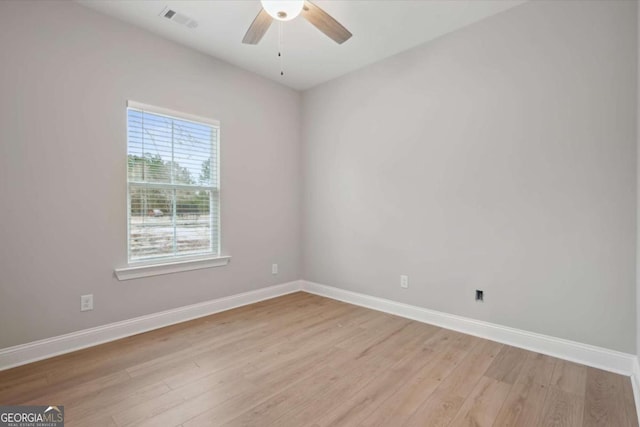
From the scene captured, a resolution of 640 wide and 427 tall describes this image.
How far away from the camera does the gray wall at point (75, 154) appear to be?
228 cm

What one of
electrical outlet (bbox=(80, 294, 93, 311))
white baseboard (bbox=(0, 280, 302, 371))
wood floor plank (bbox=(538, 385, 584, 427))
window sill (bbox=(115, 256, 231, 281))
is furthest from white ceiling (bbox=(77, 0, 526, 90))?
wood floor plank (bbox=(538, 385, 584, 427))

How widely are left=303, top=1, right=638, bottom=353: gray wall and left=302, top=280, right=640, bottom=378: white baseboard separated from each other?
0.06 m

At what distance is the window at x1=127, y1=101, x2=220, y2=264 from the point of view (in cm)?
290

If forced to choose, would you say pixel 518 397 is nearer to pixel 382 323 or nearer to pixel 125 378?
pixel 382 323

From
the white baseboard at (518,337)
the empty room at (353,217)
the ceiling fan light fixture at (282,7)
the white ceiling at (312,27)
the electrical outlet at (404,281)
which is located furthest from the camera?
the electrical outlet at (404,281)

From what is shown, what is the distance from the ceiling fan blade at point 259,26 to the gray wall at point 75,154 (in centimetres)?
120

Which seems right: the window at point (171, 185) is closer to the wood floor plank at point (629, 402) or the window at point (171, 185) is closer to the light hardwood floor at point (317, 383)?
the light hardwood floor at point (317, 383)

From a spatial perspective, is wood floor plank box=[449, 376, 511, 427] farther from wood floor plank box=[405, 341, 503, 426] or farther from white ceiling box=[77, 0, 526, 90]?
white ceiling box=[77, 0, 526, 90]

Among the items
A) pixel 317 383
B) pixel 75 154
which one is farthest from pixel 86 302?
pixel 317 383

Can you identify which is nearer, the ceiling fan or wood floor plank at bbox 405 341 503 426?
wood floor plank at bbox 405 341 503 426

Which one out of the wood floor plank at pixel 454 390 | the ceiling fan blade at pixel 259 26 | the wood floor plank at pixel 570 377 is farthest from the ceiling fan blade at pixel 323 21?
the wood floor plank at pixel 570 377

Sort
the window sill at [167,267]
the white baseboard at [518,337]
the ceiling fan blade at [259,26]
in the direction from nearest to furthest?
the ceiling fan blade at [259,26] < the white baseboard at [518,337] < the window sill at [167,267]

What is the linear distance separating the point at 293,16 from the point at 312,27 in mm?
977

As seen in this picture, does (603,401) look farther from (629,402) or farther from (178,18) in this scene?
(178,18)
